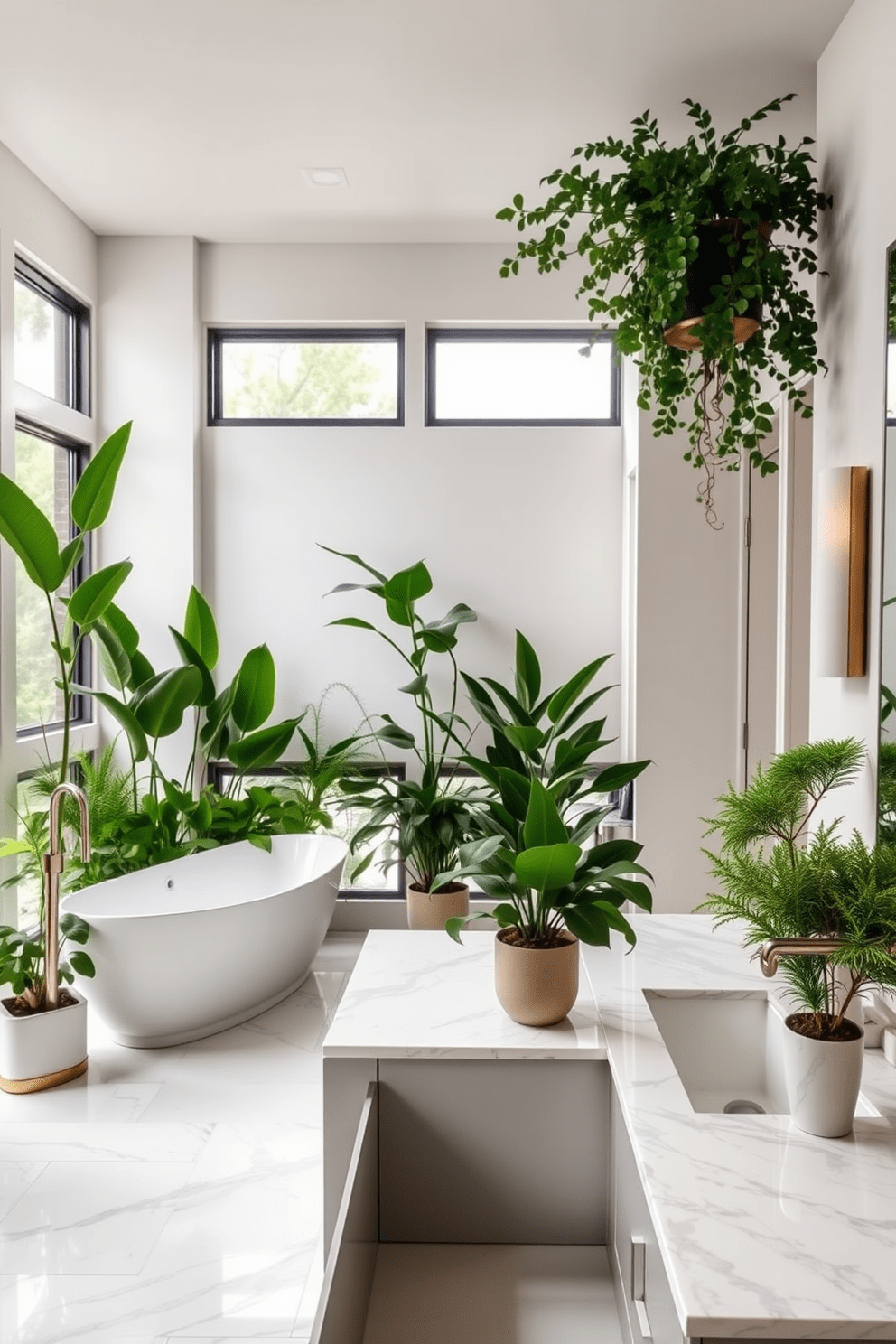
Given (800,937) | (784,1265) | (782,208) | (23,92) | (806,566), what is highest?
(23,92)

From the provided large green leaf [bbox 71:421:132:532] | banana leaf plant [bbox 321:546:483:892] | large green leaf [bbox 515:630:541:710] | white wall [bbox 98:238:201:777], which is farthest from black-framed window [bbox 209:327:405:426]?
large green leaf [bbox 515:630:541:710]

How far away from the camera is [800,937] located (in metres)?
1.33

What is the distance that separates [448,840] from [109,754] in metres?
1.38

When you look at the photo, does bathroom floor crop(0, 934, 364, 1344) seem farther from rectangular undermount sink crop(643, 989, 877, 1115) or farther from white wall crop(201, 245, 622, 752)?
white wall crop(201, 245, 622, 752)

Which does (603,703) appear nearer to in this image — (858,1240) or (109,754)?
(109,754)

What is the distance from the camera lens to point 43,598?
385 cm

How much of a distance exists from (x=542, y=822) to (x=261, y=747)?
260 centimetres

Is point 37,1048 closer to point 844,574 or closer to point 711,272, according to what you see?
point 844,574

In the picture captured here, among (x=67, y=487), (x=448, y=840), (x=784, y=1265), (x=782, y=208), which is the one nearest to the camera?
(x=784, y=1265)

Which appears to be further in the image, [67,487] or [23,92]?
[67,487]

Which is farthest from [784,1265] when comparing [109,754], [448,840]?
[109,754]

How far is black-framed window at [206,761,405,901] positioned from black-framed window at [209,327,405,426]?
156 centimetres

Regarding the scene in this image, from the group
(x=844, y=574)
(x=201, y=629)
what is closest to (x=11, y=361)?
(x=201, y=629)

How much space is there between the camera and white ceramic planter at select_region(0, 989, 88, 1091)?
297 cm
